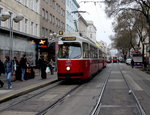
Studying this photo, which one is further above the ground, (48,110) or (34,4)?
(34,4)

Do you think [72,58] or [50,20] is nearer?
[72,58]

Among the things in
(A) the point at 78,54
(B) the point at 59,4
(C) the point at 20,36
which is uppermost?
(B) the point at 59,4

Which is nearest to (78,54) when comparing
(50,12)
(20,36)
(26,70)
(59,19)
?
(26,70)

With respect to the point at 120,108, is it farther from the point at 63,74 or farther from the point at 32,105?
the point at 63,74

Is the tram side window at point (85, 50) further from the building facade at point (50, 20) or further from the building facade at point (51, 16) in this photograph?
the building facade at point (51, 16)

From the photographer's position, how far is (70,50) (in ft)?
55.9

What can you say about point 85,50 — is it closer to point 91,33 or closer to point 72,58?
point 72,58

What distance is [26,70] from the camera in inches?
770

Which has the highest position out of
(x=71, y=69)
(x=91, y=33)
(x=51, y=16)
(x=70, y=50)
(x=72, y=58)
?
(x=91, y=33)

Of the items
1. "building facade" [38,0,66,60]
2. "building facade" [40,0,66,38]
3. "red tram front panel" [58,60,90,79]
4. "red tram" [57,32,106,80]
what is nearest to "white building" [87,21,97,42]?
"building facade" [40,0,66,38]

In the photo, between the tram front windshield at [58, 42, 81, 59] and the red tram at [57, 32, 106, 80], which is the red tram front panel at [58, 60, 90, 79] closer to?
the red tram at [57, 32, 106, 80]

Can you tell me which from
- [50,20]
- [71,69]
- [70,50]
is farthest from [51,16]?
[71,69]

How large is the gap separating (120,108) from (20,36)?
2387 cm

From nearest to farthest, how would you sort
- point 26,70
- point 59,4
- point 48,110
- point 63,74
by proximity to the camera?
point 48,110 < point 63,74 < point 26,70 < point 59,4
